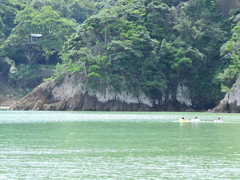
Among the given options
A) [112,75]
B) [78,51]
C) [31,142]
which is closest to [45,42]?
[78,51]

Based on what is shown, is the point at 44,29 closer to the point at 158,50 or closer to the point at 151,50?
the point at 151,50

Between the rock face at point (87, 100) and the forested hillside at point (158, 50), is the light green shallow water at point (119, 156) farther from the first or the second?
the rock face at point (87, 100)

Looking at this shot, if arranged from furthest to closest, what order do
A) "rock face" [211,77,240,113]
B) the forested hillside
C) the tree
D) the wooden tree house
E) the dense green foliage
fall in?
1. the wooden tree house
2. the tree
3. the dense green foliage
4. the forested hillside
5. "rock face" [211,77,240,113]

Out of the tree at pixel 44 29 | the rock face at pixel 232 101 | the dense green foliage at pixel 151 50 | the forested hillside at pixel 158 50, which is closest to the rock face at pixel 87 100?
the forested hillside at pixel 158 50

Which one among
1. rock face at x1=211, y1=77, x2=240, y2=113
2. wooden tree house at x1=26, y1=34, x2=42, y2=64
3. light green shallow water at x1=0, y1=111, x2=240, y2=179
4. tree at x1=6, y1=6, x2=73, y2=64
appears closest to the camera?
light green shallow water at x1=0, y1=111, x2=240, y2=179

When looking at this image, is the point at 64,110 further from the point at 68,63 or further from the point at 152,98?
the point at 152,98

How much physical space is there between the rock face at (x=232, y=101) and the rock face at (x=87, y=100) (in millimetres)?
10878

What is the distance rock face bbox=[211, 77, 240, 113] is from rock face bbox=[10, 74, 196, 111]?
10878 millimetres

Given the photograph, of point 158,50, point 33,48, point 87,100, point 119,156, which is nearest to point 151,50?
point 158,50

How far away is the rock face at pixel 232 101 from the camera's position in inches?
2648

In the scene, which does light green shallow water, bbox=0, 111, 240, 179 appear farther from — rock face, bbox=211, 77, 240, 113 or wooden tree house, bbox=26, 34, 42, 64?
wooden tree house, bbox=26, 34, 42, 64

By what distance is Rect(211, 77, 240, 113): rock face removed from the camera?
67.2 m

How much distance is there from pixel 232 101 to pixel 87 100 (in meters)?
24.0

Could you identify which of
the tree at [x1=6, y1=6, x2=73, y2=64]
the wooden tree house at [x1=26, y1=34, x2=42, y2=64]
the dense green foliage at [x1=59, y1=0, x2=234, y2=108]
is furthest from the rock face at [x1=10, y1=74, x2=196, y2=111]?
the wooden tree house at [x1=26, y1=34, x2=42, y2=64]
